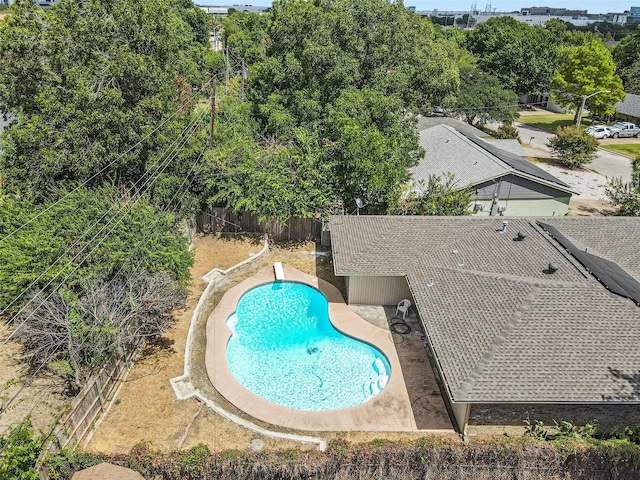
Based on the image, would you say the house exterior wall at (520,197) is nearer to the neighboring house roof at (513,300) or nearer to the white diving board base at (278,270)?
the neighboring house roof at (513,300)

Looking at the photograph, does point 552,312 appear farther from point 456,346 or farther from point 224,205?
point 224,205

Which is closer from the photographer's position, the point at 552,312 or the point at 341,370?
the point at 552,312

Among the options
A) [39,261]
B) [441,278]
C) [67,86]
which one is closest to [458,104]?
[441,278]

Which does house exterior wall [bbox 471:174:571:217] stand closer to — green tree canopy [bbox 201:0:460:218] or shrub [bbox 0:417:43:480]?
green tree canopy [bbox 201:0:460:218]

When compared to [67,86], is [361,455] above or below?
below

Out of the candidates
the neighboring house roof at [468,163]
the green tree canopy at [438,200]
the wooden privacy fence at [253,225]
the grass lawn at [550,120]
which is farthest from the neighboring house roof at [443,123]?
the grass lawn at [550,120]

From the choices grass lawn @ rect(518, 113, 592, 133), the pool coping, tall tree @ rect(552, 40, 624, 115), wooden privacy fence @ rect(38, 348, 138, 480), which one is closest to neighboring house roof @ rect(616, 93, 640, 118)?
tall tree @ rect(552, 40, 624, 115)
